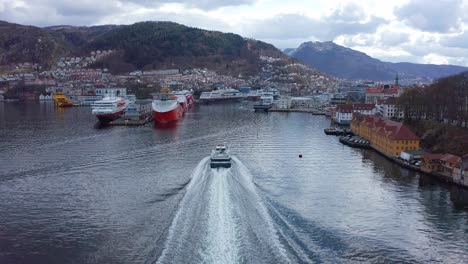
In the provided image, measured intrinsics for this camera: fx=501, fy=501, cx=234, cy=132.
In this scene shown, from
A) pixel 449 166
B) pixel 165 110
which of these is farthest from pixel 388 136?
pixel 165 110

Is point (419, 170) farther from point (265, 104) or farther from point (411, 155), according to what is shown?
point (265, 104)

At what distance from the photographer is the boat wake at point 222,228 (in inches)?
281

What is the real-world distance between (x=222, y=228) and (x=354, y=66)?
123716 mm

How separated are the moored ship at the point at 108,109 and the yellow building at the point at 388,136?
13434 millimetres

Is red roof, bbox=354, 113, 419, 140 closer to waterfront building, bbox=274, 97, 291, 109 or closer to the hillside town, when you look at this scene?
waterfront building, bbox=274, 97, 291, 109

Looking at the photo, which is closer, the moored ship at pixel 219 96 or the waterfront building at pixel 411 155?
the waterfront building at pixel 411 155

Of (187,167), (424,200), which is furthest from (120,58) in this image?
(424,200)

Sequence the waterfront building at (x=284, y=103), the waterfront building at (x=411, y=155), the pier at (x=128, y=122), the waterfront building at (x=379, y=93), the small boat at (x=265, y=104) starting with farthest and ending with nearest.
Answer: the waterfront building at (x=284, y=103), the small boat at (x=265, y=104), the waterfront building at (x=379, y=93), the pier at (x=128, y=122), the waterfront building at (x=411, y=155)

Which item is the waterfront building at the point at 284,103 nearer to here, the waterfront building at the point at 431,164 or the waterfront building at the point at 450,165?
the waterfront building at the point at 431,164

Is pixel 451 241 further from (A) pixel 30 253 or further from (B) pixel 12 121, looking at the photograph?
(B) pixel 12 121

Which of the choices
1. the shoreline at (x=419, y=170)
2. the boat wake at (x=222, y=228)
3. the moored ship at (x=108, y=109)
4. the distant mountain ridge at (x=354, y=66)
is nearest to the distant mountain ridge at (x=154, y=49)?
the moored ship at (x=108, y=109)

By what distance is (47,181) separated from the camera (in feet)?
38.9

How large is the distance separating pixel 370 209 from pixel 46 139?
13590 millimetres

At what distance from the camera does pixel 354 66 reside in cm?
12669
